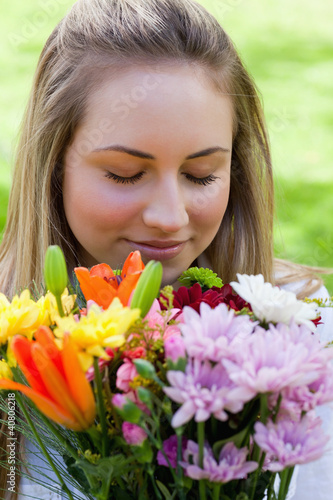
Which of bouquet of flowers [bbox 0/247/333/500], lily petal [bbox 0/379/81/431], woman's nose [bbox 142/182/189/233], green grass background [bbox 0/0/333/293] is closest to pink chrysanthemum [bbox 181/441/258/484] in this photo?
bouquet of flowers [bbox 0/247/333/500]

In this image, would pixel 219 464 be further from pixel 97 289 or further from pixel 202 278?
pixel 202 278

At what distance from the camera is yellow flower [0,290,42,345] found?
620 mm

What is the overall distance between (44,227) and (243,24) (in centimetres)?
489

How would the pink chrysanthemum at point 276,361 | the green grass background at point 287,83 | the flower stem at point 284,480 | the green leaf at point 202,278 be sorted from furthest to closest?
the green grass background at point 287,83 → the green leaf at point 202,278 → the flower stem at point 284,480 → the pink chrysanthemum at point 276,361

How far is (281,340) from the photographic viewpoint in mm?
558

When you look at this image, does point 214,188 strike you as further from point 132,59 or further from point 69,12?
point 69,12

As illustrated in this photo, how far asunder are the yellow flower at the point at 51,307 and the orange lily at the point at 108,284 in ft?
0.07

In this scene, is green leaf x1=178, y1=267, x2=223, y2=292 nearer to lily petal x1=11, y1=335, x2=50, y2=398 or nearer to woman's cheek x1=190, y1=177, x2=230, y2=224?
woman's cheek x1=190, y1=177, x2=230, y2=224

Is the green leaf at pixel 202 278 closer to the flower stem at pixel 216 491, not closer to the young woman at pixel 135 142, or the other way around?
the young woman at pixel 135 142

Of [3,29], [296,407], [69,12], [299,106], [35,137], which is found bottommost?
[296,407]

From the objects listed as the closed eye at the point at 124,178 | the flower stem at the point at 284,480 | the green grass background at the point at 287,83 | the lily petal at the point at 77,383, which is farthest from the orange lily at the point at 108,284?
the green grass background at the point at 287,83

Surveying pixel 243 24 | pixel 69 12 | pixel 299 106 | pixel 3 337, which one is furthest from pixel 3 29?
pixel 3 337

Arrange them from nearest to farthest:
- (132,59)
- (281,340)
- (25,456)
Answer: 1. (281,340)
2. (132,59)
3. (25,456)

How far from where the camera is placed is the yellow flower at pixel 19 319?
620 mm
